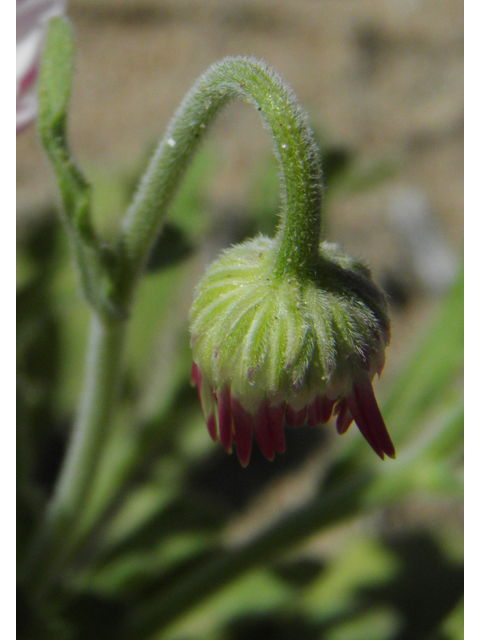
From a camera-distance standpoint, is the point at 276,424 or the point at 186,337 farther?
the point at 186,337

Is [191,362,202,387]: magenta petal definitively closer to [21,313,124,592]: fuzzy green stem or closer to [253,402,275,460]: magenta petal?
[253,402,275,460]: magenta petal

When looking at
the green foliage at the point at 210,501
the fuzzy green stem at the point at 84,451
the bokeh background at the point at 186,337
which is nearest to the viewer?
the fuzzy green stem at the point at 84,451

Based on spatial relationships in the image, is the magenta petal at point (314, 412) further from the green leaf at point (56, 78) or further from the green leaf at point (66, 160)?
the green leaf at point (56, 78)

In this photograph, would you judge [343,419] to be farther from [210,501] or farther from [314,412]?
[210,501]

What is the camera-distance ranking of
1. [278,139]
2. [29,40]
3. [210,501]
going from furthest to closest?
1. [210,501]
2. [29,40]
3. [278,139]

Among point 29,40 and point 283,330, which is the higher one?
point 29,40

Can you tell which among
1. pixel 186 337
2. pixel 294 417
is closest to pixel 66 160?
pixel 294 417

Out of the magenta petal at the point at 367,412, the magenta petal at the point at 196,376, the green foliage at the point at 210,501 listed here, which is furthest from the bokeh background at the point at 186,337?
the magenta petal at the point at 367,412
